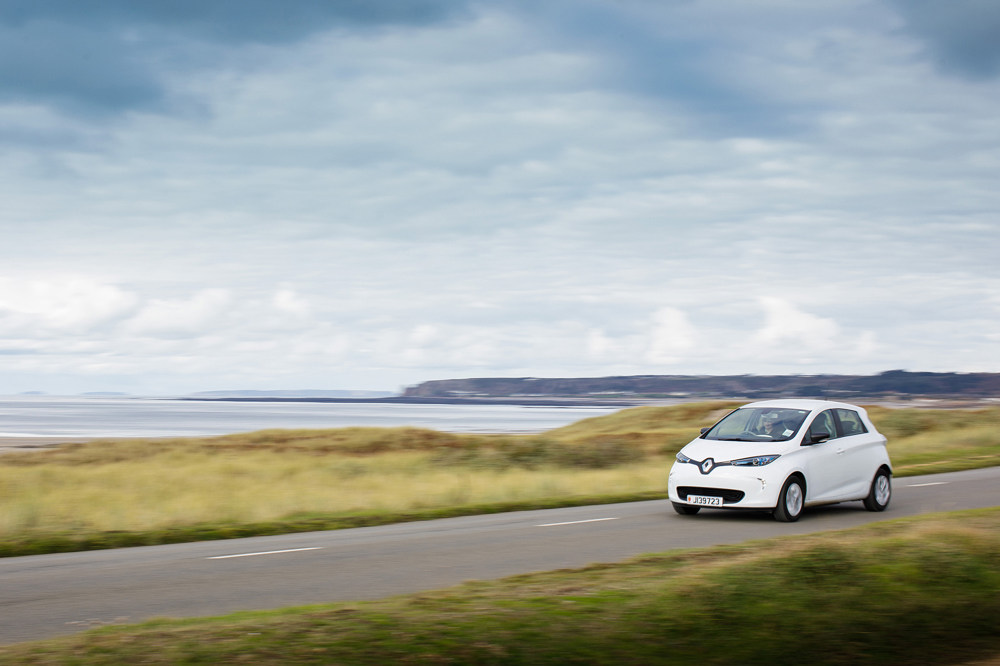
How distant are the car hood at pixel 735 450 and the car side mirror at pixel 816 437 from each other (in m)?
0.30

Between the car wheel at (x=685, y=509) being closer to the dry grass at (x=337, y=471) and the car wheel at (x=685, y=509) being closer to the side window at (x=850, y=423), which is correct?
the side window at (x=850, y=423)

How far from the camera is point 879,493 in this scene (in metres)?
16.4

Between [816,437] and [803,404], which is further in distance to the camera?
[803,404]

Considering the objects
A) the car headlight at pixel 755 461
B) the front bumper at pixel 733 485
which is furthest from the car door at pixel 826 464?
the front bumper at pixel 733 485

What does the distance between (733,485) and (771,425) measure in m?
1.42

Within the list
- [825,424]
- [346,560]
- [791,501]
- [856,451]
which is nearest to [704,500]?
[791,501]

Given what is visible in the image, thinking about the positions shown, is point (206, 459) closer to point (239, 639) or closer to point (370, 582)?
point (370, 582)

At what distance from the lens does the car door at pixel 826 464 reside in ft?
50.3

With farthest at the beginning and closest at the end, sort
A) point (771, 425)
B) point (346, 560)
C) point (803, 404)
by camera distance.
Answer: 1. point (803, 404)
2. point (771, 425)
3. point (346, 560)

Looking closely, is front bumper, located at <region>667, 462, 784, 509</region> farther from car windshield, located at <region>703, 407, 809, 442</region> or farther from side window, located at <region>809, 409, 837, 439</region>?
side window, located at <region>809, 409, 837, 439</region>

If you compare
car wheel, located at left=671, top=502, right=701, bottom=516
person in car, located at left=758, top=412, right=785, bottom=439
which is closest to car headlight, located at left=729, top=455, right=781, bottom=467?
person in car, located at left=758, top=412, right=785, bottom=439

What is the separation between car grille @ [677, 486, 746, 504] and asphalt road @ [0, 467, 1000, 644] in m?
0.35

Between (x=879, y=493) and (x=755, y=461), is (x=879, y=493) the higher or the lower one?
the lower one

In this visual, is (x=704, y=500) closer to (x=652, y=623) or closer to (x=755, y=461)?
(x=755, y=461)
